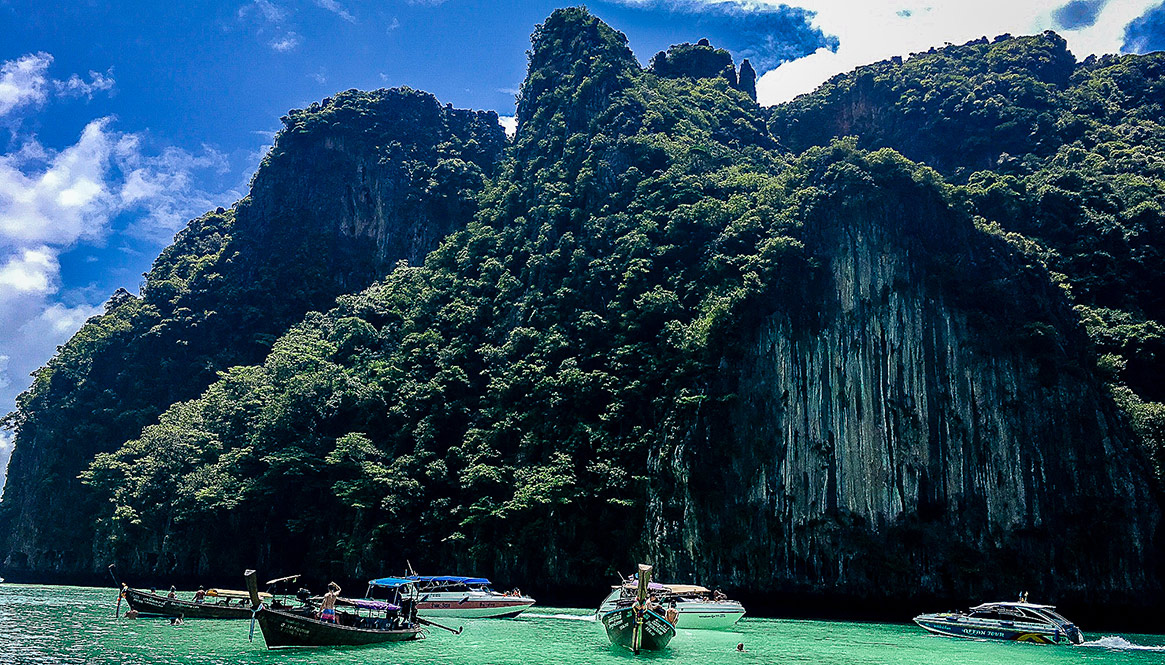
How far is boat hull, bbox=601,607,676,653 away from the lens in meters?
21.5

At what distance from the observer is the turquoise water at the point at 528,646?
1983 cm

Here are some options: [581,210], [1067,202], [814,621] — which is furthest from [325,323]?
[1067,202]

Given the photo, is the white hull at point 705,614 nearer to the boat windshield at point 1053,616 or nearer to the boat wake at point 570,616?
the boat wake at point 570,616

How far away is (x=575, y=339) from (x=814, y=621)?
63.9ft

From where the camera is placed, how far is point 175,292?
6775 cm

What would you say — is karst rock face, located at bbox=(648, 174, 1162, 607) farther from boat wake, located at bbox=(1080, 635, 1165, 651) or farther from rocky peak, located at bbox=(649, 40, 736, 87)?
rocky peak, located at bbox=(649, 40, 736, 87)

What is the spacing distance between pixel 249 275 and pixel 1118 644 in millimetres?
62907

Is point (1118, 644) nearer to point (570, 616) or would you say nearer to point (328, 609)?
point (570, 616)

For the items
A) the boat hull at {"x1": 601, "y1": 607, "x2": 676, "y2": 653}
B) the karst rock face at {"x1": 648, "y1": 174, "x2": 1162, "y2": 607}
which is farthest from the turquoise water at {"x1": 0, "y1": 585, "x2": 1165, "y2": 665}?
the karst rock face at {"x1": 648, "y1": 174, "x2": 1162, "y2": 607}

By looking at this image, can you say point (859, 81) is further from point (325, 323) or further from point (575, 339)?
point (325, 323)

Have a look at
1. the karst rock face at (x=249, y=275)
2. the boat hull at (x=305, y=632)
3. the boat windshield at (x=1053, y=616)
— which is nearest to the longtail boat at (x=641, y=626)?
the boat hull at (x=305, y=632)

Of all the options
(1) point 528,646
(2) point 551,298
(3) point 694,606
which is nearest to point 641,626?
(1) point 528,646

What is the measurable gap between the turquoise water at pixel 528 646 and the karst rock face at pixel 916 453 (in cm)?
485

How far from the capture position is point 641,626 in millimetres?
21516
